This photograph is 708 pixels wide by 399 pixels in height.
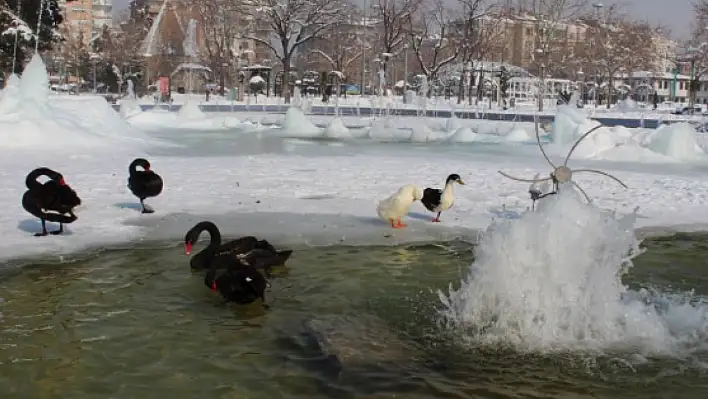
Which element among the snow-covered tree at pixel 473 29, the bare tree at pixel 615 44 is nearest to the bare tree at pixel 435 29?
the snow-covered tree at pixel 473 29

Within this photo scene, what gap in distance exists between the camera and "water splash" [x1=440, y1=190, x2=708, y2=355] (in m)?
5.16

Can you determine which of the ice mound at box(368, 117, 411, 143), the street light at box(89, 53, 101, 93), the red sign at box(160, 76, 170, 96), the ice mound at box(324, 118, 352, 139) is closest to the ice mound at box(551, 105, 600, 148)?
the ice mound at box(368, 117, 411, 143)

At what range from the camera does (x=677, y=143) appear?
A: 1938 centimetres

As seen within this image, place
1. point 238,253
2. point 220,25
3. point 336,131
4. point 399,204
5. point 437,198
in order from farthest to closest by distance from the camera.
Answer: point 220,25 < point 336,131 < point 437,198 < point 399,204 < point 238,253

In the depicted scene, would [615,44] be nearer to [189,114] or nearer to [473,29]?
[473,29]

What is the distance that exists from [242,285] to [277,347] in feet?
2.98

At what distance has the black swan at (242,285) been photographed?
5695 mm

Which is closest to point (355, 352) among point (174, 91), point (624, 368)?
point (624, 368)

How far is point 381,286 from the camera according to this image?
6422mm

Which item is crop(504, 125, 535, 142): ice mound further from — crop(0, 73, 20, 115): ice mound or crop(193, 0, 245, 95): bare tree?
crop(193, 0, 245, 95): bare tree

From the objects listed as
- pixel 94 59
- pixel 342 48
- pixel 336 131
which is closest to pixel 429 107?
pixel 342 48

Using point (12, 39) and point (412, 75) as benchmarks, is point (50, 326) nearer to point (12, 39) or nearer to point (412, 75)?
point (12, 39)

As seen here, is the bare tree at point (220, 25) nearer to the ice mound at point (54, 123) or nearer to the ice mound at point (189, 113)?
the ice mound at point (189, 113)

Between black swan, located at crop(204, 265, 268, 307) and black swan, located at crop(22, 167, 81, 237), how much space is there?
277cm
